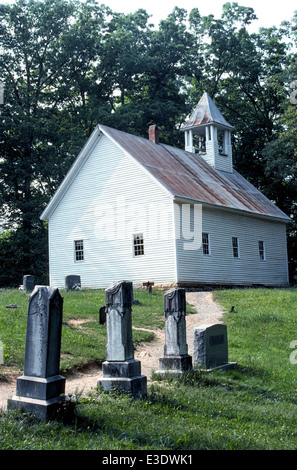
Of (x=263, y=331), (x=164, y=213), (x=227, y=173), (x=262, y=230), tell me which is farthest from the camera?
(x=227, y=173)

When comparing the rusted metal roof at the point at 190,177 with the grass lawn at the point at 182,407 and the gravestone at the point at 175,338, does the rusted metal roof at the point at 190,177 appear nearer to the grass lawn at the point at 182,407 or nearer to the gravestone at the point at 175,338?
the grass lawn at the point at 182,407

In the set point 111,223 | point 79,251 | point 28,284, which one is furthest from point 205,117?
point 28,284

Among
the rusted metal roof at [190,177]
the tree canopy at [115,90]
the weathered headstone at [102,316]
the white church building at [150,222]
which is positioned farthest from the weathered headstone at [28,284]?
the tree canopy at [115,90]

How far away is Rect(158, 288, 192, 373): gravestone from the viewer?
9844 millimetres

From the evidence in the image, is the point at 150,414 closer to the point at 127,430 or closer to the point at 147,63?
the point at 127,430

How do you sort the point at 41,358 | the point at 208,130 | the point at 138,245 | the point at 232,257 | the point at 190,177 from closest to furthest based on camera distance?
the point at 41,358 → the point at 138,245 → the point at 190,177 → the point at 232,257 → the point at 208,130

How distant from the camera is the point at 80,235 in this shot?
2811 cm

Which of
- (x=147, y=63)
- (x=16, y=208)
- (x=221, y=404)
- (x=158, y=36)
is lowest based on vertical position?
(x=221, y=404)

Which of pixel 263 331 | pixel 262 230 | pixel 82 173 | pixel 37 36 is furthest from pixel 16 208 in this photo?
pixel 263 331

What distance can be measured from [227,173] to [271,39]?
54.3 feet

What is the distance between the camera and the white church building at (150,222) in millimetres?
25172

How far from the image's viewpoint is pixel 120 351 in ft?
27.3

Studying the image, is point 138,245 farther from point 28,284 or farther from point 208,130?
point 208,130

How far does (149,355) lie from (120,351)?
11.8 feet
